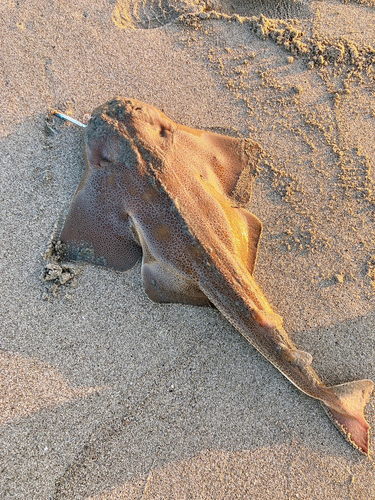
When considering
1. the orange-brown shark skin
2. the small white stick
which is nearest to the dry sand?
the small white stick

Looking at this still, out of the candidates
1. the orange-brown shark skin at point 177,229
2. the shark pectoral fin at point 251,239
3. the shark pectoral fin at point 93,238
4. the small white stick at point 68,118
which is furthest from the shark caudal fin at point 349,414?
the small white stick at point 68,118

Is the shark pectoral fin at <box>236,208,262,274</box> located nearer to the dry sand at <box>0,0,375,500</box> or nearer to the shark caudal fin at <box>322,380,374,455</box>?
the dry sand at <box>0,0,375,500</box>

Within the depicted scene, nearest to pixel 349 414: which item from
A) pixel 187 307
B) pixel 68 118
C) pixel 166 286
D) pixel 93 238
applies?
pixel 187 307

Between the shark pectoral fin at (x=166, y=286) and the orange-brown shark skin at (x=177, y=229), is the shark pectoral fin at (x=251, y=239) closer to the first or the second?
the orange-brown shark skin at (x=177, y=229)

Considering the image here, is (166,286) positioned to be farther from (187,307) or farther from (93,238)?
(93,238)

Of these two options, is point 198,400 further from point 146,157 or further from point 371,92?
point 371,92

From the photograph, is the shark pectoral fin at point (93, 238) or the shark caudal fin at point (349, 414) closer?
the shark caudal fin at point (349, 414)
